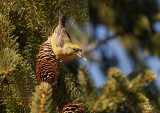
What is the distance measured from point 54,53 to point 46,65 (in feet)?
0.29

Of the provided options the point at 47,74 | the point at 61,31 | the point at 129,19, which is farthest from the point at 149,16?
the point at 47,74

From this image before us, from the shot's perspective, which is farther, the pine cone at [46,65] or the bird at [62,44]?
the bird at [62,44]

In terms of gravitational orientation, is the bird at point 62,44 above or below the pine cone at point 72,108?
above

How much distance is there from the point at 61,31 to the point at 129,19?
2.19m

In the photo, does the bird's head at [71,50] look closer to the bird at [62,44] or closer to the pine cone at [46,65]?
the bird at [62,44]

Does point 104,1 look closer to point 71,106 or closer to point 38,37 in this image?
point 38,37

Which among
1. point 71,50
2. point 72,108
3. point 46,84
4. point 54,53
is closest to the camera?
point 46,84

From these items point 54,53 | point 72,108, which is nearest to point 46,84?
point 72,108

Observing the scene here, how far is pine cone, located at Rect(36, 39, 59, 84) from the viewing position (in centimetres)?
108

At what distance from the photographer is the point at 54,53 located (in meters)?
1.16

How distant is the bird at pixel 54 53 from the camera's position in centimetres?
108

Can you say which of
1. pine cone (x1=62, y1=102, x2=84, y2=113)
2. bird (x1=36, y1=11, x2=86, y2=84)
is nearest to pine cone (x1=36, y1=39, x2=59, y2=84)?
bird (x1=36, y1=11, x2=86, y2=84)

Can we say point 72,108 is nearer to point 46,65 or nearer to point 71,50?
point 46,65

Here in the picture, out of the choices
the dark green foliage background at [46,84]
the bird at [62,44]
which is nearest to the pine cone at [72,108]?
the dark green foliage background at [46,84]
